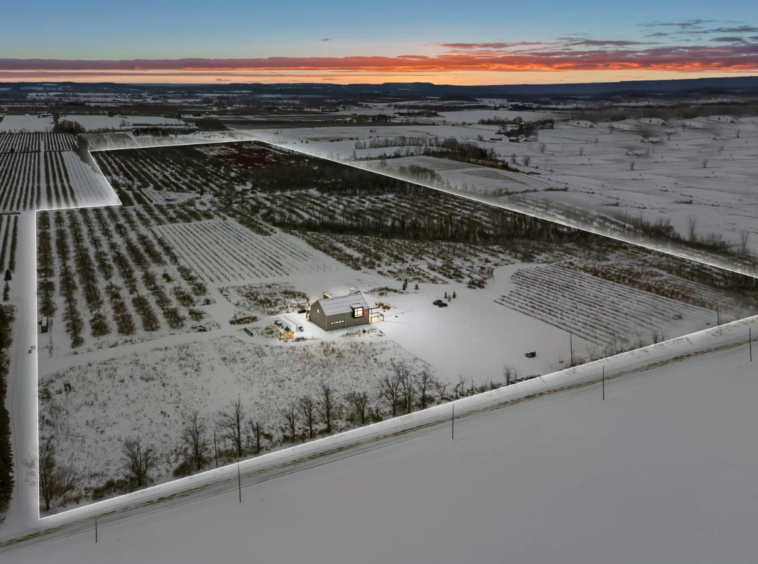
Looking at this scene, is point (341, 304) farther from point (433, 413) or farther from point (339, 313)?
→ point (433, 413)

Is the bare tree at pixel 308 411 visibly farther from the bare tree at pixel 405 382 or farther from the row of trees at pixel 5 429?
the row of trees at pixel 5 429

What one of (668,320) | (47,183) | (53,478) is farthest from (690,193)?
(47,183)

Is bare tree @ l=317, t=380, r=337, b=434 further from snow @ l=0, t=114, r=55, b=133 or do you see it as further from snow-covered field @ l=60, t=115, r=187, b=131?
snow @ l=0, t=114, r=55, b=133

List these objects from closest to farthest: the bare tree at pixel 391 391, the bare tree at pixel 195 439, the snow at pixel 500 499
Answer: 1. the snow at pixel 500 499
2. the bare tree at pixel 195 439
3. the bare tree at pixel 391 391

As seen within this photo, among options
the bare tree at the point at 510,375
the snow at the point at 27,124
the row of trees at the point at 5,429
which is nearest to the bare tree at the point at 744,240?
the bare tree at the point at 510,375

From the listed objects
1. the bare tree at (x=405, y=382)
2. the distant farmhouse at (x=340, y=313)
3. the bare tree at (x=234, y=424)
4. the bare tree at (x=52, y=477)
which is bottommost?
the bare tree at (x=52, y=477)

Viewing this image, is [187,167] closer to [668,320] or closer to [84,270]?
[84,270]

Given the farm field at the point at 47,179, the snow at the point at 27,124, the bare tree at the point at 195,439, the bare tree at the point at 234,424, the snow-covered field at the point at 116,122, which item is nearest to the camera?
the bare tree at the point at 195,439

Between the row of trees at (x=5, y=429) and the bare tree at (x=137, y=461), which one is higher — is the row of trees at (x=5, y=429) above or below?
above

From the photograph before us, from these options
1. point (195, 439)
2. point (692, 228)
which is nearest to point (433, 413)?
point (195, 439)
